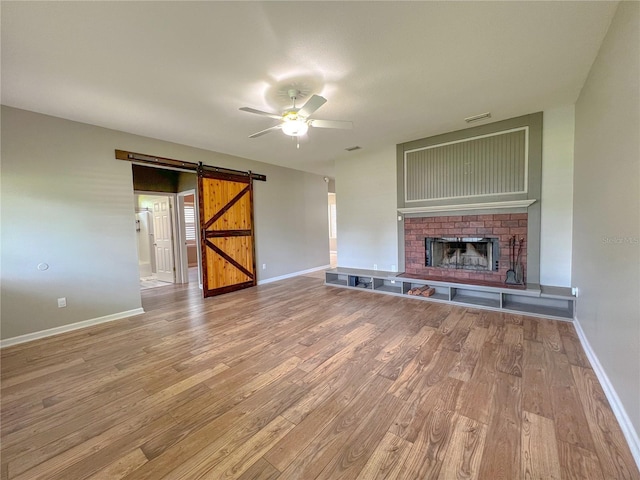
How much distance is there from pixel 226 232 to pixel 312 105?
3552 mm

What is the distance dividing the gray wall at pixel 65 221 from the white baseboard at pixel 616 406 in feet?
17.5

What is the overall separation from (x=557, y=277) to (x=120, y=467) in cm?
501

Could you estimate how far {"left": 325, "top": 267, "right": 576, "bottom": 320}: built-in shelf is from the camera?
3385 mm

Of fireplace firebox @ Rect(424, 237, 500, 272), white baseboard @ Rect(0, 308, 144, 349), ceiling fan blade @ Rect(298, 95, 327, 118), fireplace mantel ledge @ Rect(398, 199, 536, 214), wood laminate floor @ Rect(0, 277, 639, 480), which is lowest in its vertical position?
wood laminate floor @ Rect(0, 277, 639, 480)

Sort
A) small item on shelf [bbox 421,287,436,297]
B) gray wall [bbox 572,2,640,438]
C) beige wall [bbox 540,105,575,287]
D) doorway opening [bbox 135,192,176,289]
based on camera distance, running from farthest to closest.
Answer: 1. doorway opening [bbox 135,192,176,289]
2. small item on shelf [bbox 421,287,436,297]
3. beige wall [bbox 540,105,575,287]
4. gray wall [bbox 572,2,640,438]

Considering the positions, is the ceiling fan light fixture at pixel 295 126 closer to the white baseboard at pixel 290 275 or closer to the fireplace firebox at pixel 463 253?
the fireplace firebox at pixel 463 253

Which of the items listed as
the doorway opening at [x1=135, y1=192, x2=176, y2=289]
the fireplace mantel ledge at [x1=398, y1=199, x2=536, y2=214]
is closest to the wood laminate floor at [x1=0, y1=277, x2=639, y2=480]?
the fireplace mantel ledge at [x1=398, y1=199, x2=536, y2=214]

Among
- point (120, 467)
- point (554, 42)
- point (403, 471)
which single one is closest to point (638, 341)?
point (403, 471)

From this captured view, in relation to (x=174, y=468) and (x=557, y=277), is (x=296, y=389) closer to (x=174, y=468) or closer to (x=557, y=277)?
(x=174, y=468)

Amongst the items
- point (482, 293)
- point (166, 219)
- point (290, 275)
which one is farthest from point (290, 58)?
point (166, 219)

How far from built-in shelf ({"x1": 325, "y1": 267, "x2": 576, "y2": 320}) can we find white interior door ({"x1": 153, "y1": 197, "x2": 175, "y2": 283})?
4075 millimetres

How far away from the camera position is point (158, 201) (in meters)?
6.49

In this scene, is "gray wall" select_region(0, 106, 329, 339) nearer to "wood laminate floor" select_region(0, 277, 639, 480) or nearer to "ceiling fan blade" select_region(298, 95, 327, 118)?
"wood laminate floor" select_region(0, 277, 639, 480)

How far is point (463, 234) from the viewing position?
429 cm
